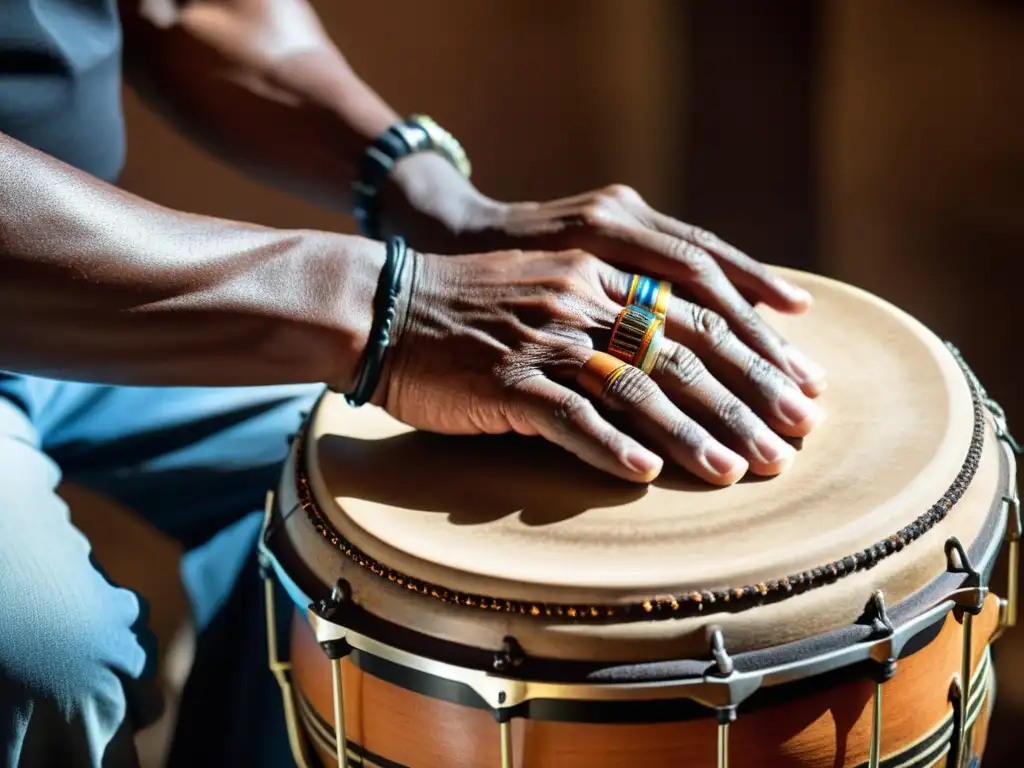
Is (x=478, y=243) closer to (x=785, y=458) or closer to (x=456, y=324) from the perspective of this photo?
(x=456, y=324)

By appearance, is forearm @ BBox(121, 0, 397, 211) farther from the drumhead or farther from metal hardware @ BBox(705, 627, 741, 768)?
metal hardware @ BBox(705, 627, 741, 768)

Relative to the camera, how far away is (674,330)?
817 millimetres

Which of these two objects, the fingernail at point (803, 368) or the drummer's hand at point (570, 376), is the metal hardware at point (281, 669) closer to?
the drummer's hand at point (570, 376)

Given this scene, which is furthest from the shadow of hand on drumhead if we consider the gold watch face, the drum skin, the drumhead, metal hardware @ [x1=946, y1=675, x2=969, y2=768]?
the gold watch face

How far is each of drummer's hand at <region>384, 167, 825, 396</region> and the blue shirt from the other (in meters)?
0.26

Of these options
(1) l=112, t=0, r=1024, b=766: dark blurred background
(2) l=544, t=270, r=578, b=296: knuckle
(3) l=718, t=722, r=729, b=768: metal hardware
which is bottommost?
(3) l=718, t=722, r=729, b=768: metal hardware

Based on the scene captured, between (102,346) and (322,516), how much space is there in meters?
0.18

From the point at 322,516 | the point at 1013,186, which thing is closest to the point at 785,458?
the point at 322,516

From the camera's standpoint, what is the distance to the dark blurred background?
191cm

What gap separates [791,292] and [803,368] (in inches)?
3.6

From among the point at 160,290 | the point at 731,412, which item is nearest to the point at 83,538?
the point at 160,290

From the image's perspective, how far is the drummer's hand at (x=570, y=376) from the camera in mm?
759

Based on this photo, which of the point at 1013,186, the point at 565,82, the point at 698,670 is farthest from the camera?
the point at 565,82

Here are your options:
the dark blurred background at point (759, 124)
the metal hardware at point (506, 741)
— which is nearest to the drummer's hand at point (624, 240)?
the metal hardware at point (506, 741)
